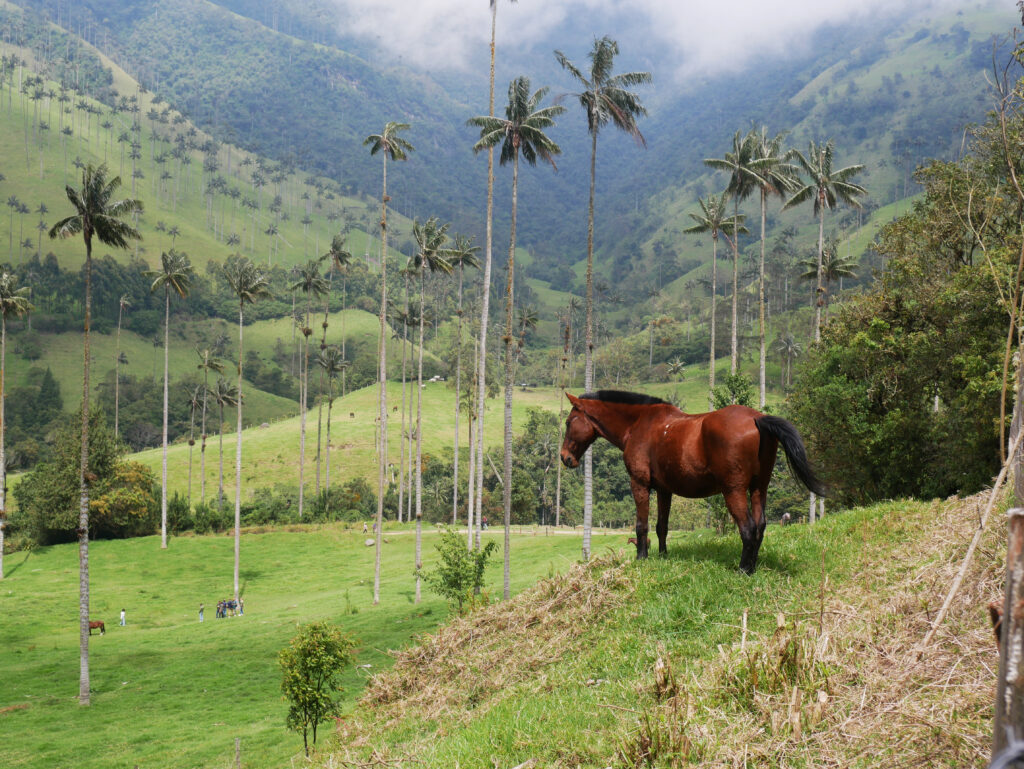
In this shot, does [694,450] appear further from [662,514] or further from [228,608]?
[228,608]

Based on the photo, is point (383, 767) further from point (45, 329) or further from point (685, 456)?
point (45, 329)

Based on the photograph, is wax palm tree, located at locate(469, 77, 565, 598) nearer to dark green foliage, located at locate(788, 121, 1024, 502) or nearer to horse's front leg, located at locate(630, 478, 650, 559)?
dark green foliage, located at locate(788, 121, 1024, 502)

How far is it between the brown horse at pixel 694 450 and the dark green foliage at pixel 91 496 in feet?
270

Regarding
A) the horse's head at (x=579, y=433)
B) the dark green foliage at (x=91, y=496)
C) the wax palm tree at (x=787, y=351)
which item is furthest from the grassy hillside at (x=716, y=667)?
the wax palm tree at (x=787, y=351)

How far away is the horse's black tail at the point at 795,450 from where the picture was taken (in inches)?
412

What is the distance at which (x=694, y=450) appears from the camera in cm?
1169

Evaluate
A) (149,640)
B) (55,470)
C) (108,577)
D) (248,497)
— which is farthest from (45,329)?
(149,640)

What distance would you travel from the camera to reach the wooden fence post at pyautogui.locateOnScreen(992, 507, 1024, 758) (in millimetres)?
2129

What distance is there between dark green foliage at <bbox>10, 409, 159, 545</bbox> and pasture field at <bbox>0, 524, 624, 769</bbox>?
381cm

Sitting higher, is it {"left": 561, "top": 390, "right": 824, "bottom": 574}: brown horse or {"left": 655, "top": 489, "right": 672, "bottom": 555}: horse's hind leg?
{"left": 561, "top": 390, "right": 824, "bottom": 574}: brown horse

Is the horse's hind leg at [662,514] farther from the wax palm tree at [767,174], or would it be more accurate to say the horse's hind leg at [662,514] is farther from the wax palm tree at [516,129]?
the wax palm tree at [767,174]

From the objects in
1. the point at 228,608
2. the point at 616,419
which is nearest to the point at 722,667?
the point at 616,419

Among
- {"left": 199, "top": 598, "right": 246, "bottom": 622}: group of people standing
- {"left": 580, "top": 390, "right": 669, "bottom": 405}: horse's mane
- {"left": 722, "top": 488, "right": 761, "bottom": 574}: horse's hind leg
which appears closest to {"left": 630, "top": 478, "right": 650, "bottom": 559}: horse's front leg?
{"left": 580, "top": 390, "right": 669, "bottom": 405}: horse's mane

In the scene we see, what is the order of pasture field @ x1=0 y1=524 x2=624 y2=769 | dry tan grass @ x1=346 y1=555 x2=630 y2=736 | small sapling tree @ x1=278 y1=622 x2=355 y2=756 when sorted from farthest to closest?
pasture field @ x1=0 y1=524 x2=624 y2=769 < small sapling tree @ x1=278 y1=622 x2=355 y2=756 < dry tan grass @ x1=346 y1=555 x2=630 y2=736
